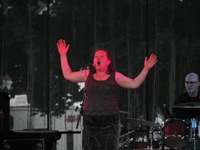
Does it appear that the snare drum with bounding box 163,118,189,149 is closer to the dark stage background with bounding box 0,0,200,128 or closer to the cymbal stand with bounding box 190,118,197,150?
the cymbal stand with bounding box 190,118,197,150

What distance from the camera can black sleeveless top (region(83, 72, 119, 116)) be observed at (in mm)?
5141

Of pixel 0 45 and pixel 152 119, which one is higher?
pixel 0 45

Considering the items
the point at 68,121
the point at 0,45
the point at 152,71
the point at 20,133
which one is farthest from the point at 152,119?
the point at 20,133

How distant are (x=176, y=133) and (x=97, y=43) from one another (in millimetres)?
2368

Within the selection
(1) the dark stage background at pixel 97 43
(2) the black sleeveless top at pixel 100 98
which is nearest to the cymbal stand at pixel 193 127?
(1) the dark stage background at pixel 97 43

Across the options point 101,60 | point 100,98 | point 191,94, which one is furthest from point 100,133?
point 191,94

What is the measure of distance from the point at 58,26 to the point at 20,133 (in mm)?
3357

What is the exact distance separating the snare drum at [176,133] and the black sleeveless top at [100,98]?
96.1 inches

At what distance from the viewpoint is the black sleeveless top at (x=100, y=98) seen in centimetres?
514

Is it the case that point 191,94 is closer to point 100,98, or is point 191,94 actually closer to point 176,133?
point 176,133

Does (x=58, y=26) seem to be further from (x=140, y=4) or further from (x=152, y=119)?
(x=152, y=119)

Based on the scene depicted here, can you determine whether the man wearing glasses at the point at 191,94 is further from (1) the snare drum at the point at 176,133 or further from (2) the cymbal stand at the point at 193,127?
(2) the cymbal stand at the point at 193,127

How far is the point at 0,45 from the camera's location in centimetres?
884

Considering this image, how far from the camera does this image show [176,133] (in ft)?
24.4
